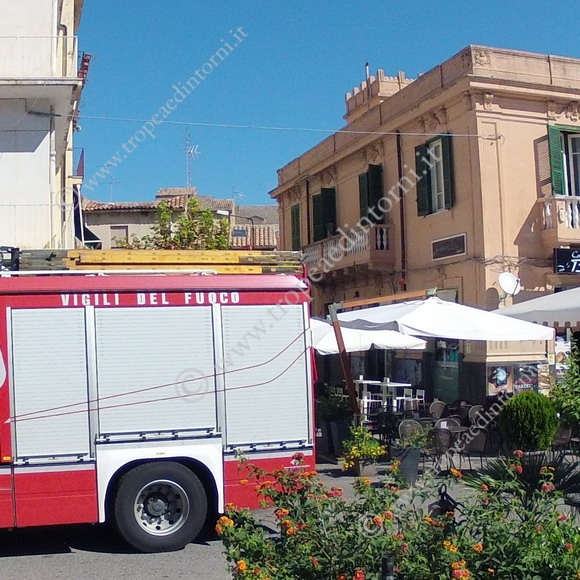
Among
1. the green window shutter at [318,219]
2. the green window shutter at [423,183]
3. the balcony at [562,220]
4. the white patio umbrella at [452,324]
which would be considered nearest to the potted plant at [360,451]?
the white patio umbrella at [452,324]

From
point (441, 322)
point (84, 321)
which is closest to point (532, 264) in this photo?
point (441, 322)

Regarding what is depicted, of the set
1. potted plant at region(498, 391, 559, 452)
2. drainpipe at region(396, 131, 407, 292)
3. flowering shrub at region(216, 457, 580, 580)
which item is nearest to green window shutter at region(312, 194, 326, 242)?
drainpipe at region(396, 131, 407, 292)

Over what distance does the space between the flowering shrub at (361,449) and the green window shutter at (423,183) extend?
9750mm

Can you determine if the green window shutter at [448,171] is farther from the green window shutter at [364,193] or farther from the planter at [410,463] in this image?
the planter at [410,463]

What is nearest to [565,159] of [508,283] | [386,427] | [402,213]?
[508,283]

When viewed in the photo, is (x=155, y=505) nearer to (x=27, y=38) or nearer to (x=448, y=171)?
(x=27, y=38)

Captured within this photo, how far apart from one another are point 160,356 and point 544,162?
13.1 m

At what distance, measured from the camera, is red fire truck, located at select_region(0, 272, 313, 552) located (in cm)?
719

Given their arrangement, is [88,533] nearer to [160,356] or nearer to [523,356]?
[160,356]

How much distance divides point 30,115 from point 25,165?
38.8 inches

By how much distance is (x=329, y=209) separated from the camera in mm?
24734

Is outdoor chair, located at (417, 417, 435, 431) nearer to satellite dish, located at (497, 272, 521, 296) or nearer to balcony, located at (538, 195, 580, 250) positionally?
satellite dish, located at (497, 272, 521, 296)

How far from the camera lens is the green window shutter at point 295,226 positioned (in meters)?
27.5

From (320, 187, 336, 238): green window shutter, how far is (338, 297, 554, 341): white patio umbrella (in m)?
11.8
